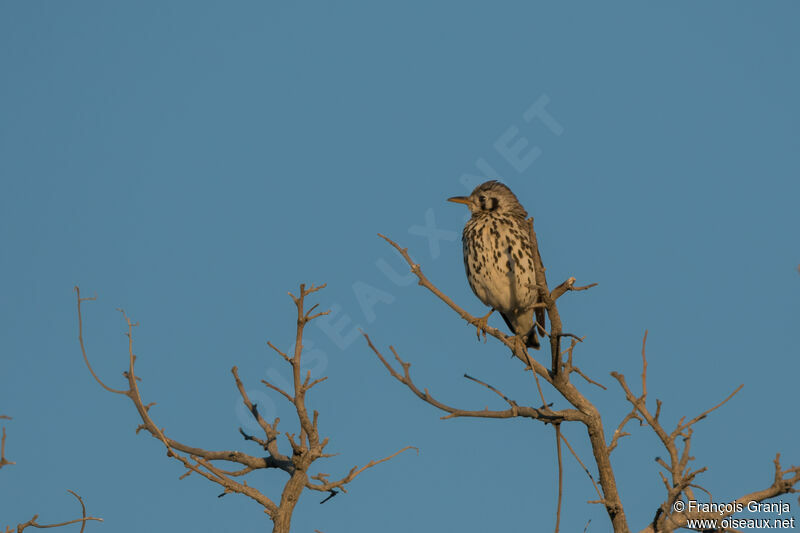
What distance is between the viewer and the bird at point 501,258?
10.5m

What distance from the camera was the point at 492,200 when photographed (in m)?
11.3

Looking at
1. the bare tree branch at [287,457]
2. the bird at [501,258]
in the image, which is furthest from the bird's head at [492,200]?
the bare tree branch at [287,457]

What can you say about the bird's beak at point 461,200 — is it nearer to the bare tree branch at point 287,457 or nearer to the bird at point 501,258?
the bird at point 501,258

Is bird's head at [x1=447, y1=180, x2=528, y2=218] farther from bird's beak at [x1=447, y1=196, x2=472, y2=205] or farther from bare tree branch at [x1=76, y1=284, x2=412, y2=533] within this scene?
bare tree branch at [x1=76, y1=284, x2=412, y2=533]

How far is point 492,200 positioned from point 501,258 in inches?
43.6

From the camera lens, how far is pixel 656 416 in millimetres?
6129

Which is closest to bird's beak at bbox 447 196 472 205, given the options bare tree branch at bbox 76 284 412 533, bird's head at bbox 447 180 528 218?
bird's head at bbox 447 180 528 218

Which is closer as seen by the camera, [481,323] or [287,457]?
[287,457]

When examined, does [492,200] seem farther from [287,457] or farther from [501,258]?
[287,457]

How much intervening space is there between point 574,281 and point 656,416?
115cm

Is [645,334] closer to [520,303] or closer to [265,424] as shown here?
[265,424]

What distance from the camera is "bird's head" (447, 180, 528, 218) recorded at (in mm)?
11197

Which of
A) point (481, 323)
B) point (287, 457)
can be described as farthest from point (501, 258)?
point (287, 457)

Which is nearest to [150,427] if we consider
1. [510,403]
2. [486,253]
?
[510,403]
